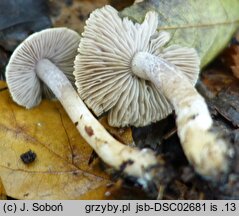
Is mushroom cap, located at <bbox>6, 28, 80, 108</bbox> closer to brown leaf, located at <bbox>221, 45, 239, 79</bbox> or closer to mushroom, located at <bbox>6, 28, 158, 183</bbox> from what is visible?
mushroom, located at <bbox>6, 28, 158, 183</bbox>

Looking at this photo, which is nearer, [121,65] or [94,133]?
[94,133]

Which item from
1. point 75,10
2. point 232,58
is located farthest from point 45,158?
point 232,58

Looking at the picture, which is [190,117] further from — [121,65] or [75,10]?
[75,10]

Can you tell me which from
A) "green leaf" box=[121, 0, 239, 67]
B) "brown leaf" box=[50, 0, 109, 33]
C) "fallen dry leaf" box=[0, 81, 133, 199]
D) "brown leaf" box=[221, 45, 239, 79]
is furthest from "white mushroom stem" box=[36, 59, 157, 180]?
"brown leaf" box=[221, 45, 239, 79]

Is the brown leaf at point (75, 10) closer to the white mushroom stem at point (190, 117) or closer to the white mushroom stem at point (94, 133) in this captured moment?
the white mushroom stem at point (94, 133)

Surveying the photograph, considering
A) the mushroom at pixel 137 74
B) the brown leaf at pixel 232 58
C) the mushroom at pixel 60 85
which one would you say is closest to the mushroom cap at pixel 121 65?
the mushroom at pixel 137 74

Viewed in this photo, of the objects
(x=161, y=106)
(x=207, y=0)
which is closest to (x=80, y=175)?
(x=161, y=106)

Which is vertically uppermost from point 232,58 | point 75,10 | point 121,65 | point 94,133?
point 75,10

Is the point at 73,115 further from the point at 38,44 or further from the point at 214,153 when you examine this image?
the point at 214,153
